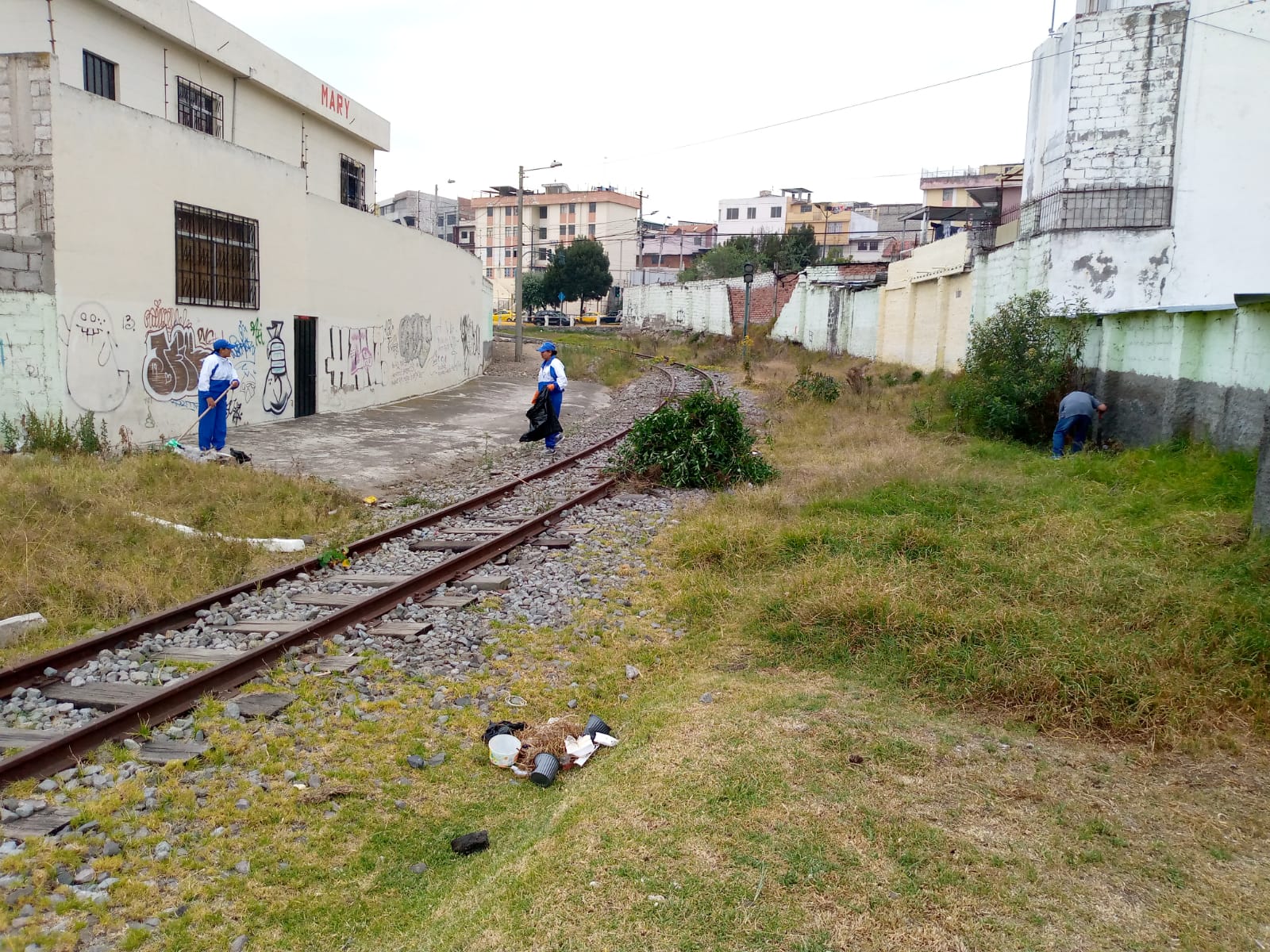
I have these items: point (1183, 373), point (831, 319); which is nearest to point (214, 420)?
point (1183, 373)

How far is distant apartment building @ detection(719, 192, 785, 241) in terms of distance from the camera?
95750 millimetres

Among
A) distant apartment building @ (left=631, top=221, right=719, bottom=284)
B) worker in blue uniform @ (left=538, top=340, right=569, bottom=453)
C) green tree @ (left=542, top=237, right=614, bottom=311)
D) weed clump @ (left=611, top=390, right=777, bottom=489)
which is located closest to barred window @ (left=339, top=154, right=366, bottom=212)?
worker in blue uniform @ (left=538, top=340, right=569, bottom=453)

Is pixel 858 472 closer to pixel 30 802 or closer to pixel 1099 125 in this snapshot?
pixel 30 802

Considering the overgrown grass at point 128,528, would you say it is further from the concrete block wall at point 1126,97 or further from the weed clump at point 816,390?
the concrete block wall at point 1126,97

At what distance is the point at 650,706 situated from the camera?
5.45 m

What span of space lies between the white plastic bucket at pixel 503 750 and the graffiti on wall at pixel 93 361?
10.1 metres

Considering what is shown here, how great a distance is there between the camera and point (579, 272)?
69.4 meters

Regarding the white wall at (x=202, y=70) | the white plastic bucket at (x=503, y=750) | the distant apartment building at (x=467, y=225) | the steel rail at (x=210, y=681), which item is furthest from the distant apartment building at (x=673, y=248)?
the white plastic bucket at (x=503, y=750)

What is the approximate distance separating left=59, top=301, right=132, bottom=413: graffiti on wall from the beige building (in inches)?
1.1

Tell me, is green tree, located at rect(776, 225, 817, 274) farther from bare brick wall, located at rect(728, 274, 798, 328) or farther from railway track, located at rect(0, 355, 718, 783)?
railway track, located at rect(0, 355, 718, 783)

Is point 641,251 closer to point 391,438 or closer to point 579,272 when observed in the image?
point 579,272

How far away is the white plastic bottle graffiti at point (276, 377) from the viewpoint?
17.0 m

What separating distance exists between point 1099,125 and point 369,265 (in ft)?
50.7

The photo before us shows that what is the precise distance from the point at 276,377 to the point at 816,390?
36.7 feet
